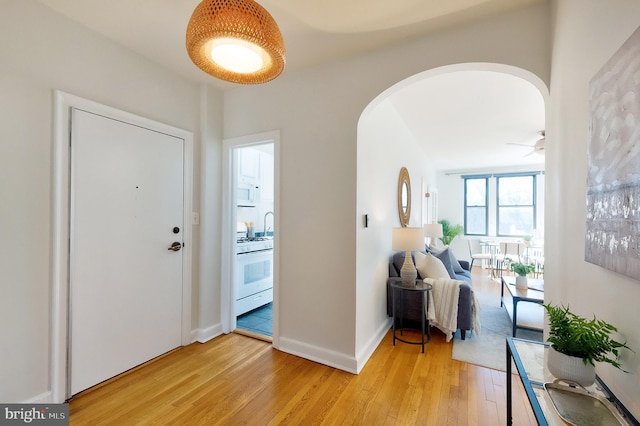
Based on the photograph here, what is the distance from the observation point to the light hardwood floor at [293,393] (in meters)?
1.69

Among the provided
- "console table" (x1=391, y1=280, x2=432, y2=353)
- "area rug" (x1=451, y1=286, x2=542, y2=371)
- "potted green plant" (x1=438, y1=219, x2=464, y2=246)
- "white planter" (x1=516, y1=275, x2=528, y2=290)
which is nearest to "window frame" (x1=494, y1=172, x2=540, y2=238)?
"potted green plant" (x1=438, y1=219, x2=464, y2=246)

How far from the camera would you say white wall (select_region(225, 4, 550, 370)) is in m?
2.18

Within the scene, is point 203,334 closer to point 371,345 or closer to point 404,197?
point 371,345

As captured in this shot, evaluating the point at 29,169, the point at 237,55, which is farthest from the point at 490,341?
the point at 29,169

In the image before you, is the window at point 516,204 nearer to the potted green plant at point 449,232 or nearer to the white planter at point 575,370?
the potted green plant at point 449,232

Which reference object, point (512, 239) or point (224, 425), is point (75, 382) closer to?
point (224, 425)

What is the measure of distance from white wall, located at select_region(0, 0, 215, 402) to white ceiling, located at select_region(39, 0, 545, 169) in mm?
199

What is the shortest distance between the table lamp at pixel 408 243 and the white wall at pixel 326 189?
0.37 m

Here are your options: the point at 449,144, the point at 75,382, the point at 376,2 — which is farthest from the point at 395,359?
the point at 449,144

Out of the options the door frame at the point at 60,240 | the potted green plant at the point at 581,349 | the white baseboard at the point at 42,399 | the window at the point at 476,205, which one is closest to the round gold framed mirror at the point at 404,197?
the potted green plant at the point at 581,349

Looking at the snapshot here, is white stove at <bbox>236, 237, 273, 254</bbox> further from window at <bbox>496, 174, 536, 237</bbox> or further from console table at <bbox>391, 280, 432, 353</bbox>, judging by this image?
window at <bbox>496, 174, 536, 237</bbox>

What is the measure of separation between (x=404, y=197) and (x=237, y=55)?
3147 mm

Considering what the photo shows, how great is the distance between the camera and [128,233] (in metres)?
2.15

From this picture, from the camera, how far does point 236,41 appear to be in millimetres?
1228
